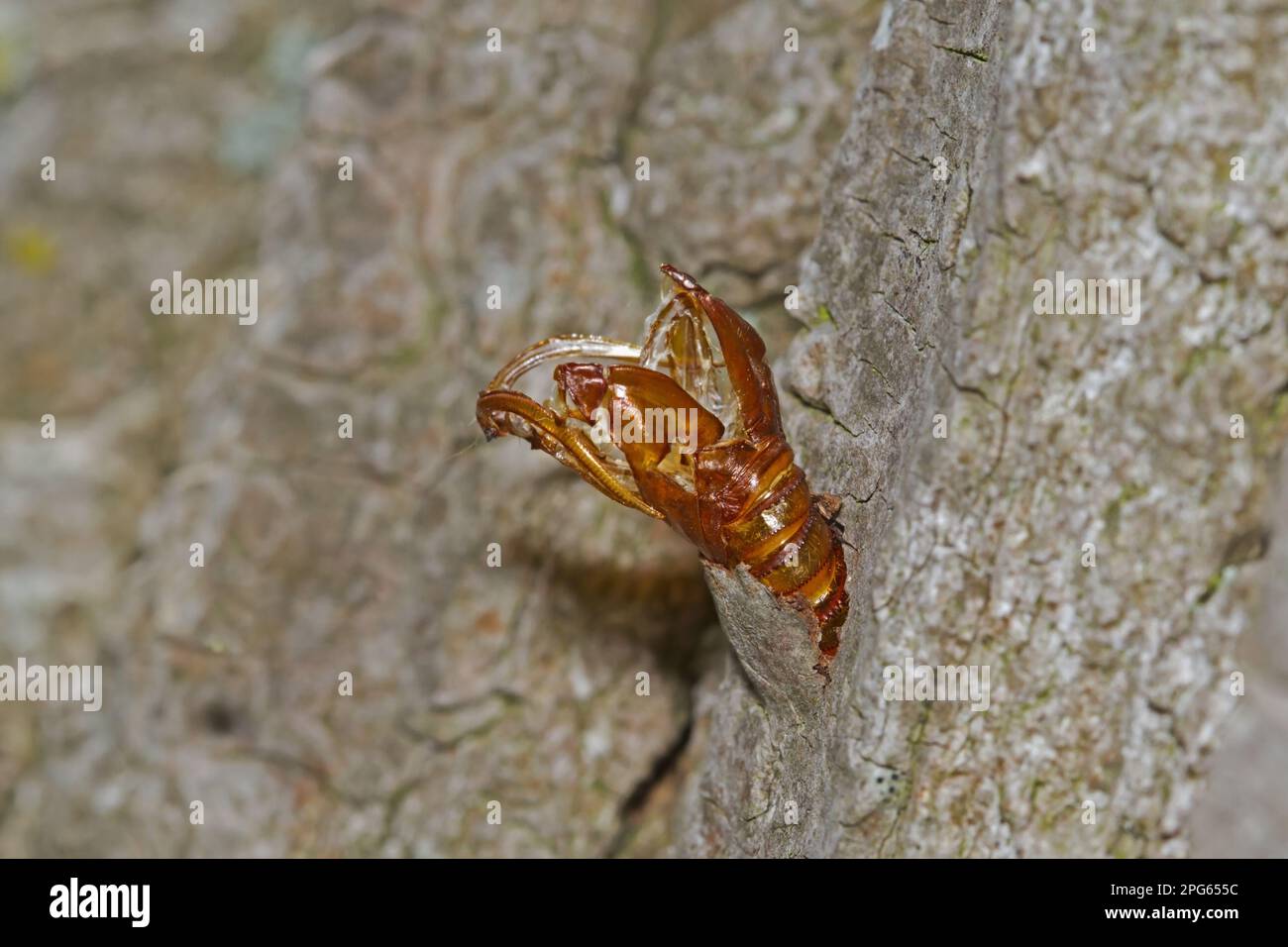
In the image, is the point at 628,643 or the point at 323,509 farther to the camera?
the point at 323,509
